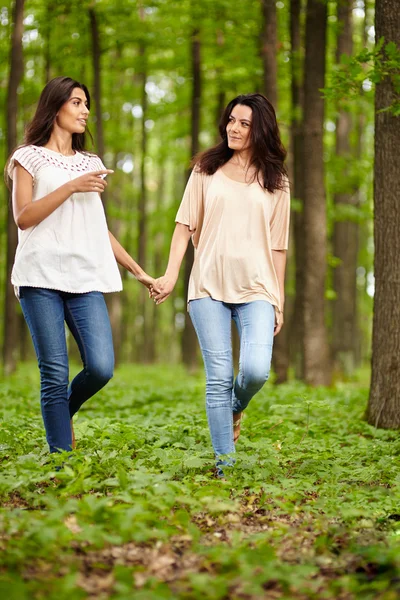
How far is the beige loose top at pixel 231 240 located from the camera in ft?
16.8

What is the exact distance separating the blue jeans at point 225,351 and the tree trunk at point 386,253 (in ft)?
7.99

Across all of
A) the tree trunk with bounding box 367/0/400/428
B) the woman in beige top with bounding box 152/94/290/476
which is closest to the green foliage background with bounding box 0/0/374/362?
the tree trunk with bounding box 367/0/400/428

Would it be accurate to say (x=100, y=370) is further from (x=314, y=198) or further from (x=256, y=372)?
(x=314, y=198)

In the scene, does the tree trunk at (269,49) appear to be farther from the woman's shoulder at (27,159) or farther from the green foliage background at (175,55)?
the woman's shoulder at (27,159)

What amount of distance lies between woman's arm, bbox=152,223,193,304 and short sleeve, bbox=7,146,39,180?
3.56 feet

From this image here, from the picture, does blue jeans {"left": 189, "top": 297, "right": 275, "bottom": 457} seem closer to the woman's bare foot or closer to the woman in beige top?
the woman in beige top

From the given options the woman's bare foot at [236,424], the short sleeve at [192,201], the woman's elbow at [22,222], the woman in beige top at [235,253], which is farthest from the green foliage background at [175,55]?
the woman's elbow at [22,222]

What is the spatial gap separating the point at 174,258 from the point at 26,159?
123 centimetres

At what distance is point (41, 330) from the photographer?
491cm

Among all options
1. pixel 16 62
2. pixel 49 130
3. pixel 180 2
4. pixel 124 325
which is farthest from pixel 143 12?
pixel 124 325

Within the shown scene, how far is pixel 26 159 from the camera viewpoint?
496 centimetres

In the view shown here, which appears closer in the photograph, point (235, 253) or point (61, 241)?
point (61, 241)

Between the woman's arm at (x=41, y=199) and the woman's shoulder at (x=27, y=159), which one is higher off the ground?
the woman's shoulder at (x=27, y=159)

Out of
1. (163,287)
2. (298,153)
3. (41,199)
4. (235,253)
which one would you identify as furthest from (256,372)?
(298,153)
